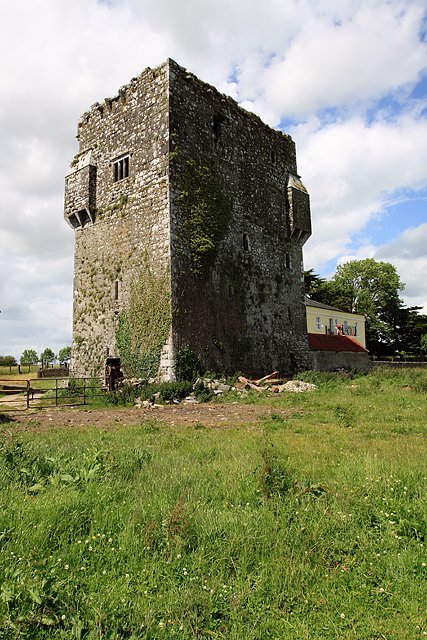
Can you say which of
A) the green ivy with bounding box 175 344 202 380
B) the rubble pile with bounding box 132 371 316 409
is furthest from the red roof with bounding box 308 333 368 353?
the green ivy with bounding box 175 344 202 380

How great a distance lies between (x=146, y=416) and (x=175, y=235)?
8.69m

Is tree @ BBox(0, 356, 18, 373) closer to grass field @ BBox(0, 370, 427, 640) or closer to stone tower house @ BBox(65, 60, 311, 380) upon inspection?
stone tower house @ BBox(65, 60, 311, 380)

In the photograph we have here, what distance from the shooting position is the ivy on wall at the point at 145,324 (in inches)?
727

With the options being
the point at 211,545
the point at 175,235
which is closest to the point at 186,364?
the point at 175,235

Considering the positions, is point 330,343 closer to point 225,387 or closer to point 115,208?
point 225,387

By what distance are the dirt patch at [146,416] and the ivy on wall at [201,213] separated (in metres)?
7.20

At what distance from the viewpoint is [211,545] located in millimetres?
4332

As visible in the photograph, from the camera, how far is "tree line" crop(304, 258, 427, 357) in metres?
62.4

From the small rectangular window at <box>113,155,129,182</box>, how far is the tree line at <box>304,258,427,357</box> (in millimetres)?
44895

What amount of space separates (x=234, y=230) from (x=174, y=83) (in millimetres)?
7385

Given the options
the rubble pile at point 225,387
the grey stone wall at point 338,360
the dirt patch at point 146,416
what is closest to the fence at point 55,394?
the dirt patch at point 146,416

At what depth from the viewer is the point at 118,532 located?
454 centimetres

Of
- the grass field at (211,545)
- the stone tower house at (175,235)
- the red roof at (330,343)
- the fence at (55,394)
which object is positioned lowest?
the grass field at (211,545)

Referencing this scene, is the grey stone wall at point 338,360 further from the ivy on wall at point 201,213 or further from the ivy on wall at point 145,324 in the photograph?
the ivy on wall at point 145,324
